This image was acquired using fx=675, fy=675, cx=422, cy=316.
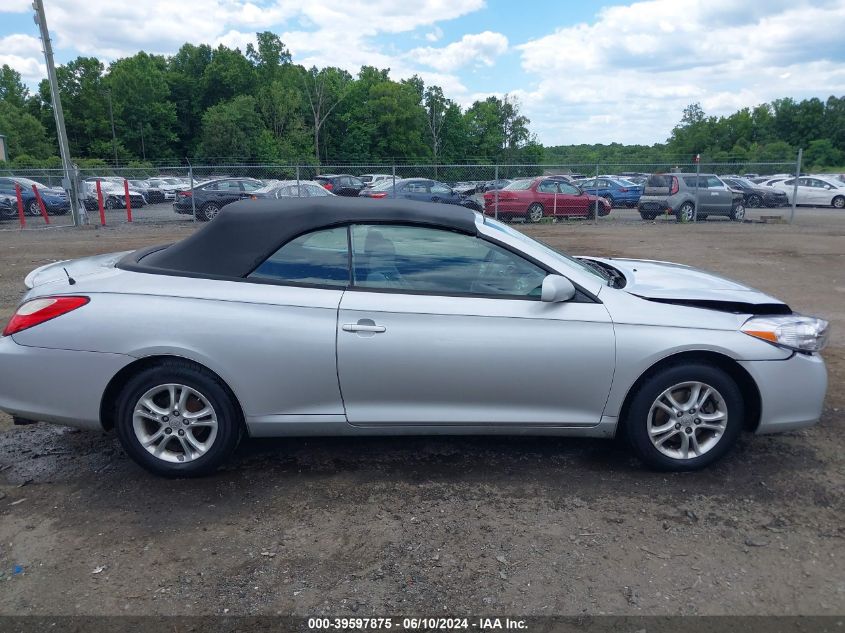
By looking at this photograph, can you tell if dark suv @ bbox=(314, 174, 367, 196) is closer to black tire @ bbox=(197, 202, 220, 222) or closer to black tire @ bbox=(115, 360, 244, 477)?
black tire @ bbox=(197, 202, 220, 222)

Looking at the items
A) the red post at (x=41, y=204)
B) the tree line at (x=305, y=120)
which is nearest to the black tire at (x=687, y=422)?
the red post at (x=41, y=204)

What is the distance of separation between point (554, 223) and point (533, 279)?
18.6 meters

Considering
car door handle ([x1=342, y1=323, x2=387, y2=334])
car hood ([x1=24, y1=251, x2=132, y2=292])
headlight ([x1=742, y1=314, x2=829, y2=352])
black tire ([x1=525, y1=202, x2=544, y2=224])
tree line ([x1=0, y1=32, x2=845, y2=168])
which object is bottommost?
black tire ([x1=525, y1=202, x2=544, y2=224])

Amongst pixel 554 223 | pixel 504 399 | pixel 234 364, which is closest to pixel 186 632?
pixel 234 364

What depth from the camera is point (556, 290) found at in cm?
372

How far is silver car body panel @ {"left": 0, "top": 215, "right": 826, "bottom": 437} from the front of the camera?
370 cm

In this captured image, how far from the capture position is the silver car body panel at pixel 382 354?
370cm

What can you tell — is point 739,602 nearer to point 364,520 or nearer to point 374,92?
point 364,520

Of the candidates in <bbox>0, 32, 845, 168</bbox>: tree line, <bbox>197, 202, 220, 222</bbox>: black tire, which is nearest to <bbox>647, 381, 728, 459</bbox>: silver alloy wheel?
<bbox>197, 202, 220, 222</bbox>: black tire

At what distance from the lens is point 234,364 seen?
3.70 metres

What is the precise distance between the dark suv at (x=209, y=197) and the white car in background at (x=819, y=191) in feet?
78.0

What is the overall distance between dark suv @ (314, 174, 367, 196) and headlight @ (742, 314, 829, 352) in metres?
25.8

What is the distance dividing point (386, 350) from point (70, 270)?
2.15 meters

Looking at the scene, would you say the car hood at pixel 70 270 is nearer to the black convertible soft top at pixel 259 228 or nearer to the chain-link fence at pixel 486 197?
the black convertible soft top at pixel 259 228
